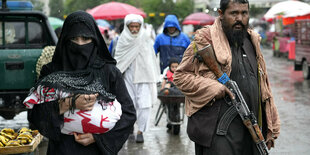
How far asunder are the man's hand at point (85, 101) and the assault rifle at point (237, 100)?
3.29ft

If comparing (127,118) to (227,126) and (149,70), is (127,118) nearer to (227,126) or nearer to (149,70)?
(227,126)

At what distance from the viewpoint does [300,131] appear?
8820 millimetres

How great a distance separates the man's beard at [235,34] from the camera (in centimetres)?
394

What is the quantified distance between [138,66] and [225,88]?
4.31 meters

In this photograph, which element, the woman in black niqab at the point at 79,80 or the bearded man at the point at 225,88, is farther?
the bearded man at the point at 225,88

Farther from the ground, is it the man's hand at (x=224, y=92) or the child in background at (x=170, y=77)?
the man's hand at (x=224, y=92)

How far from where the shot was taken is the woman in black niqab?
328 centimetres

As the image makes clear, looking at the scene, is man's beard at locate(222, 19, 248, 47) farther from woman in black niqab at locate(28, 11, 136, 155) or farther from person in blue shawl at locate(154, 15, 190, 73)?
person in blue shawl at locate(154, 15, 190, 73)

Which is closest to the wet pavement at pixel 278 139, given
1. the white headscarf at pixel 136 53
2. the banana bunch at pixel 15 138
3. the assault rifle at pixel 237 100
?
the white headscarf at pixel 136 53

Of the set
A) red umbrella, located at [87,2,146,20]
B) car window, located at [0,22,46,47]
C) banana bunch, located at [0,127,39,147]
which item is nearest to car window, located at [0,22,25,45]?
car window, located at [0,22,46,47]

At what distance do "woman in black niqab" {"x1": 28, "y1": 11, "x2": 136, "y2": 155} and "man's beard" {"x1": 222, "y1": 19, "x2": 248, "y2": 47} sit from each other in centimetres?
102

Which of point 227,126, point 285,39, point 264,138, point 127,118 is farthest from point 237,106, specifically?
point 285,39

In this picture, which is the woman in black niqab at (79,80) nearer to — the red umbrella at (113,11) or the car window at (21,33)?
the car window at (21,33)

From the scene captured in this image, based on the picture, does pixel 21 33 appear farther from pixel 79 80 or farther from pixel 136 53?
pixel 79 80
